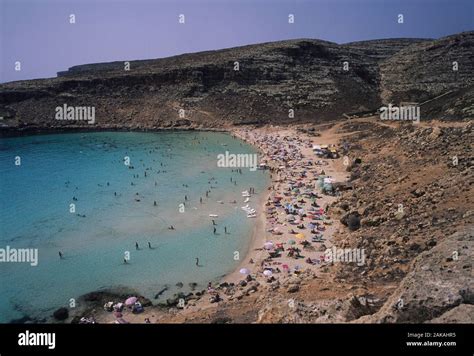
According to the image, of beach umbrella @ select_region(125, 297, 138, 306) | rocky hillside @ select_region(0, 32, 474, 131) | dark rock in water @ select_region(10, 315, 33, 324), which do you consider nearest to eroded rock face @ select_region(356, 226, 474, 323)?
beach umbrella @ select_region(125, 297, 138, 306)

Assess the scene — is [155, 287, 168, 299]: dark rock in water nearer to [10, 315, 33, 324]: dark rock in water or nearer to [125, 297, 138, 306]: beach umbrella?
[125, 297, 138, 306]: beach umbrella

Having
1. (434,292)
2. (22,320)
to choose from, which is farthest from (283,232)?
(434,292)

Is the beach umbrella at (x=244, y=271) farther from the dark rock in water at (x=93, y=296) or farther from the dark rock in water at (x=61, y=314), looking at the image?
the dark rock in water at (x=61, y=314)

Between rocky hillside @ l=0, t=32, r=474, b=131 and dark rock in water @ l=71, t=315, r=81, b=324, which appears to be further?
rocky hillside @ l=0, t=32, r=474, b=131

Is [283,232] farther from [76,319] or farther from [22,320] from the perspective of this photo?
[22,320]

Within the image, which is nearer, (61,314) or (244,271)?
(61,314)

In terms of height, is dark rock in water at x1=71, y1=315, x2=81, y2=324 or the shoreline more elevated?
the shoreline
